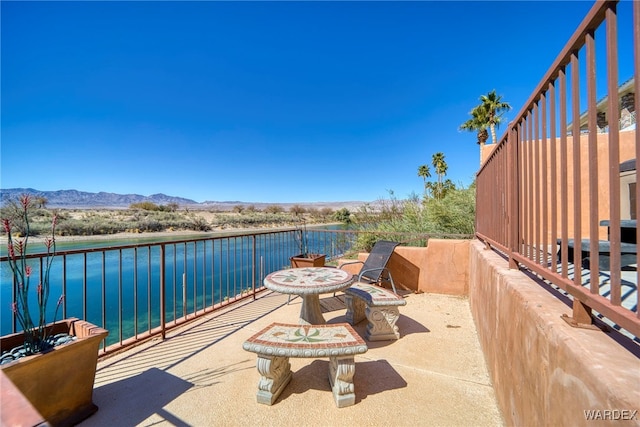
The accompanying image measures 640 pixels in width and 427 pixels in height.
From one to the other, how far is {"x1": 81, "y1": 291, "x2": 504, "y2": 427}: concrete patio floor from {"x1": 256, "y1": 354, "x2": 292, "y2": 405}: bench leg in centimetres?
5

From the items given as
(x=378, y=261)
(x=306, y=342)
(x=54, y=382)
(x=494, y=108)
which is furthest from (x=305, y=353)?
(x=494, y=108)

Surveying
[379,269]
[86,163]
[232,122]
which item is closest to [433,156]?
[232,122]

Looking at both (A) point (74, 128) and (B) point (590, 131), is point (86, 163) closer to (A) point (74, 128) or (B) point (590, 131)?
(A) point (74, 128)

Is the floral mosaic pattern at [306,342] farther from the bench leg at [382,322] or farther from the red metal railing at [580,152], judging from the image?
the red metal railing at [580,152]

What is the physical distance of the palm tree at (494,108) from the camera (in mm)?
15281

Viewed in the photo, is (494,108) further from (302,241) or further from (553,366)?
(553,366)

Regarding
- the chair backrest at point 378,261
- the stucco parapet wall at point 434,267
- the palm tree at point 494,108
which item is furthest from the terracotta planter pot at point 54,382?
the palm tree at point 494,108

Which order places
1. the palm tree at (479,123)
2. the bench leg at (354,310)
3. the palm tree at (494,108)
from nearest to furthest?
the bench leg at (354,310), the palm tree at (494,108), the palm tree at (479,123)

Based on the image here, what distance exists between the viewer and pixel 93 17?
5559mm

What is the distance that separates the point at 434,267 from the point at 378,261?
100 centimetres

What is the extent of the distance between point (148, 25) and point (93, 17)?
4.67 ft

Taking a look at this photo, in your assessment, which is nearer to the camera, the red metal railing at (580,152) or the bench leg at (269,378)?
the red metal railing at (580,152)

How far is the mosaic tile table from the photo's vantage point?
8.32ft

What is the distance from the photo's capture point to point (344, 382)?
1.81 metres
